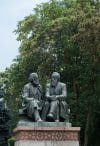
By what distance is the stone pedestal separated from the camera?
59.6 ft

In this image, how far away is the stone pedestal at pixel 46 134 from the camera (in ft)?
59.6

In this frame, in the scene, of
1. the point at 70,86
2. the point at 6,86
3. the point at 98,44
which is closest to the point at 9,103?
the point at 6,86

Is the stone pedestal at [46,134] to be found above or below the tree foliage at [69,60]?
below

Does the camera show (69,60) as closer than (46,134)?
No

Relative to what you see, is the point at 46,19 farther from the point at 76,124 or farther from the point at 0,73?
the point at 0,73

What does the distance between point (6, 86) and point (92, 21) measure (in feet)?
41.1

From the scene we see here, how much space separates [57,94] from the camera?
63.1ft

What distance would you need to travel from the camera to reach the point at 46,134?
18.3 metres

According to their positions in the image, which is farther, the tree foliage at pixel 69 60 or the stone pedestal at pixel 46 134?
the tree foliage at pixel 69 60

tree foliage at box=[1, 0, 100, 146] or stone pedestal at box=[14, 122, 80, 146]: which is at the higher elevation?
tree foliage at box=[1, 0, 100, 146]

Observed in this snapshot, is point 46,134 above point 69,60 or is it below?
below

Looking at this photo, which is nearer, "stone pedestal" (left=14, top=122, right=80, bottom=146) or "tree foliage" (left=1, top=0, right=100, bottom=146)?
"stone pedestal" (left=14, top=122, right=80, bottom=146)

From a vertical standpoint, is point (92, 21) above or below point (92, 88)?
above

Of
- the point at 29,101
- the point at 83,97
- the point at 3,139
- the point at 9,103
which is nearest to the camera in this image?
the point at 3,139
